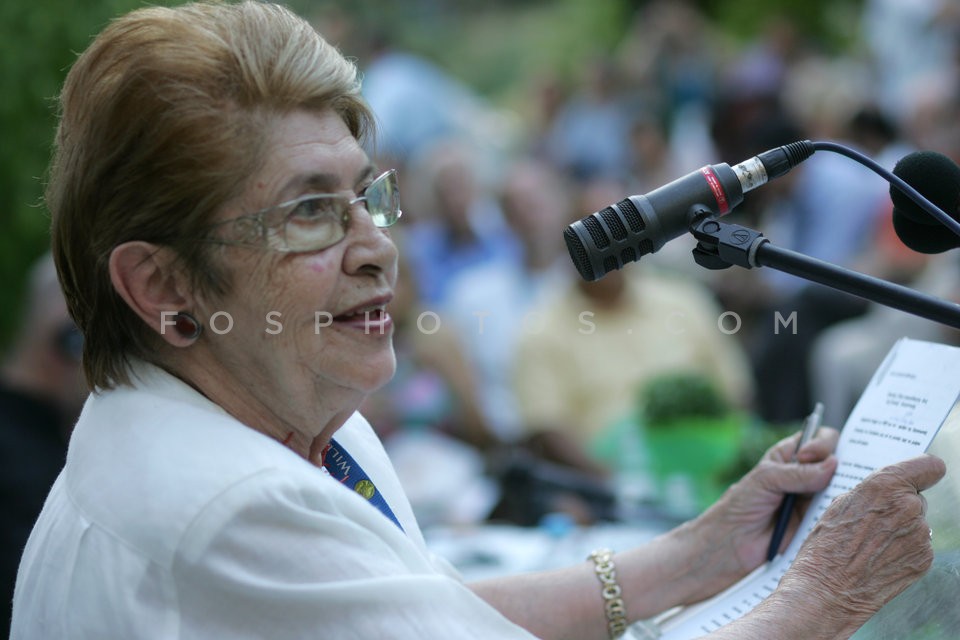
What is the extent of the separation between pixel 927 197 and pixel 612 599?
38.3 inches

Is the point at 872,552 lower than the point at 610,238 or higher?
lower

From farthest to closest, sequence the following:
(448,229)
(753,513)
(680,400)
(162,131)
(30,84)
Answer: (448,229) < (30,84) < (680,400) < (753,513) < (162,131)

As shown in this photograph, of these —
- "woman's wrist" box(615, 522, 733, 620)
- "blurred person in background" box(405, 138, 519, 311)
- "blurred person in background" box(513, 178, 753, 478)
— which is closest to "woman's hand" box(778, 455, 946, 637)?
"woman's wrist" box(615, 522, 733, 620)

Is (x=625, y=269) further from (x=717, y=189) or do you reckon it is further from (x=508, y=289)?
(x=717, y=189)

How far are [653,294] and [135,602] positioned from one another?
4119mm

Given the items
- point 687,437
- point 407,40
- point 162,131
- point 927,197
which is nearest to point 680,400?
point 687,437

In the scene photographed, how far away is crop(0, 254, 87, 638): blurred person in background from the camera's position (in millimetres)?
3586

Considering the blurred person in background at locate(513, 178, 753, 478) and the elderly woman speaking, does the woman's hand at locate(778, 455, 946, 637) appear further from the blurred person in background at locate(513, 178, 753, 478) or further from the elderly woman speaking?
the blurred person in background at locate(513, 178, 753, 478)

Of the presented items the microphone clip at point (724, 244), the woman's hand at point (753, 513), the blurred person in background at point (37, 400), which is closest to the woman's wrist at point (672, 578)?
the woman's hand at point (753, 513)

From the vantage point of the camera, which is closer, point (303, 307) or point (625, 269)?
point (303, 307)

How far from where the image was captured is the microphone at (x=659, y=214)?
171 centimetres

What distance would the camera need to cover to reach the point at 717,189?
1.76 meters

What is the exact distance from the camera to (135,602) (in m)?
1.54

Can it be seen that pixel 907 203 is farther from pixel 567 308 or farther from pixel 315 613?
pixel 567 308
